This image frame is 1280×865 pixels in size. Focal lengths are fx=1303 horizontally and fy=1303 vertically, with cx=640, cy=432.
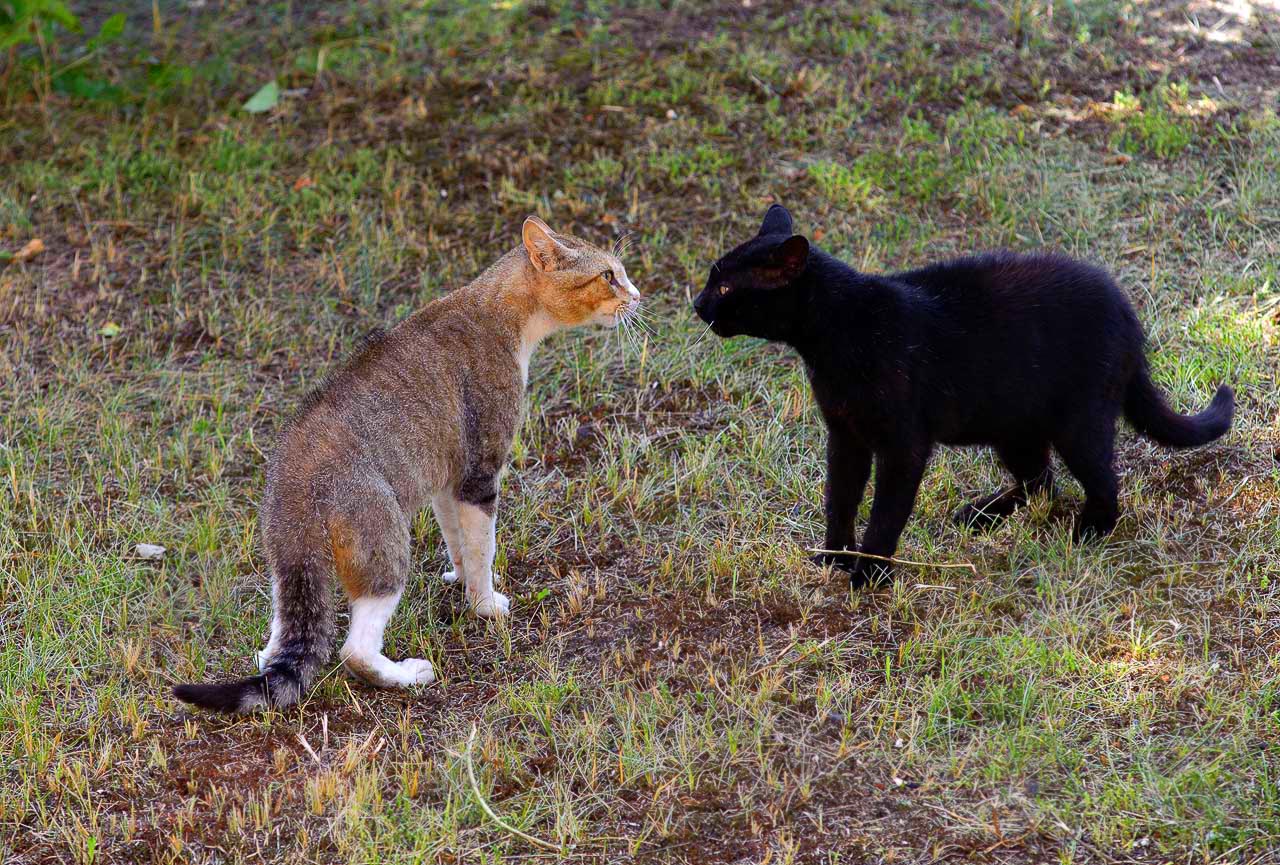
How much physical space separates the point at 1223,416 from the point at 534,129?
433cm

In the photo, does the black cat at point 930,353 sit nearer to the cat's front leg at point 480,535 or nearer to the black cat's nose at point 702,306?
the black cat's nose at point 702,306

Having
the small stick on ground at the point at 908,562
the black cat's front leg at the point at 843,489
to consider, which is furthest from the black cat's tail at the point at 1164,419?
the black cat's front leg at the point at 843,489

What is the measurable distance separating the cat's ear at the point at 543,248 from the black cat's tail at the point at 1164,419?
2.23 meters

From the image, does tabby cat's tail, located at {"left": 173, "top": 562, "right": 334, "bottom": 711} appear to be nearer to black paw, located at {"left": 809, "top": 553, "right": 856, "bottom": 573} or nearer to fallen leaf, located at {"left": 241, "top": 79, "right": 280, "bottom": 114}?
black paw, located at {"left": 809, "top": 553, "right": 856, "bottom": 573}

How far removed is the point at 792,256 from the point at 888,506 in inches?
38.1

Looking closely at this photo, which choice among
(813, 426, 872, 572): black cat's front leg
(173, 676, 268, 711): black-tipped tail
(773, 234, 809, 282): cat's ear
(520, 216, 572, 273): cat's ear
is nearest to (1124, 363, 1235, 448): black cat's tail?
(813, 426, 872, 572): black cat's front leg

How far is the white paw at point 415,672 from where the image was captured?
4.50m

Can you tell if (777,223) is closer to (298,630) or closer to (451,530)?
(451,530)

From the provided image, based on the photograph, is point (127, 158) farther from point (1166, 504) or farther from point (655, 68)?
point (1166, 504)

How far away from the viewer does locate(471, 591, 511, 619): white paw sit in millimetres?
4867

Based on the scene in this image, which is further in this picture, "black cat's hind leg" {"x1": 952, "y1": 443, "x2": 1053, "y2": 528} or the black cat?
"black cat's hind leg" {"x1": 952, "y1": 443, "x2": 1053, "y2": 528}

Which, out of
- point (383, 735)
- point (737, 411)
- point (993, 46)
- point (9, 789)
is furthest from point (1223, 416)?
point (9, 789)

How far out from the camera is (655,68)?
8.14 meters

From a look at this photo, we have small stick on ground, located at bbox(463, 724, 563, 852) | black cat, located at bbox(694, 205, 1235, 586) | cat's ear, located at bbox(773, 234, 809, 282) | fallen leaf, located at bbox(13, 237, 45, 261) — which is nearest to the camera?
small stick on ground, located at bbox(463, 724, 563, 852)
